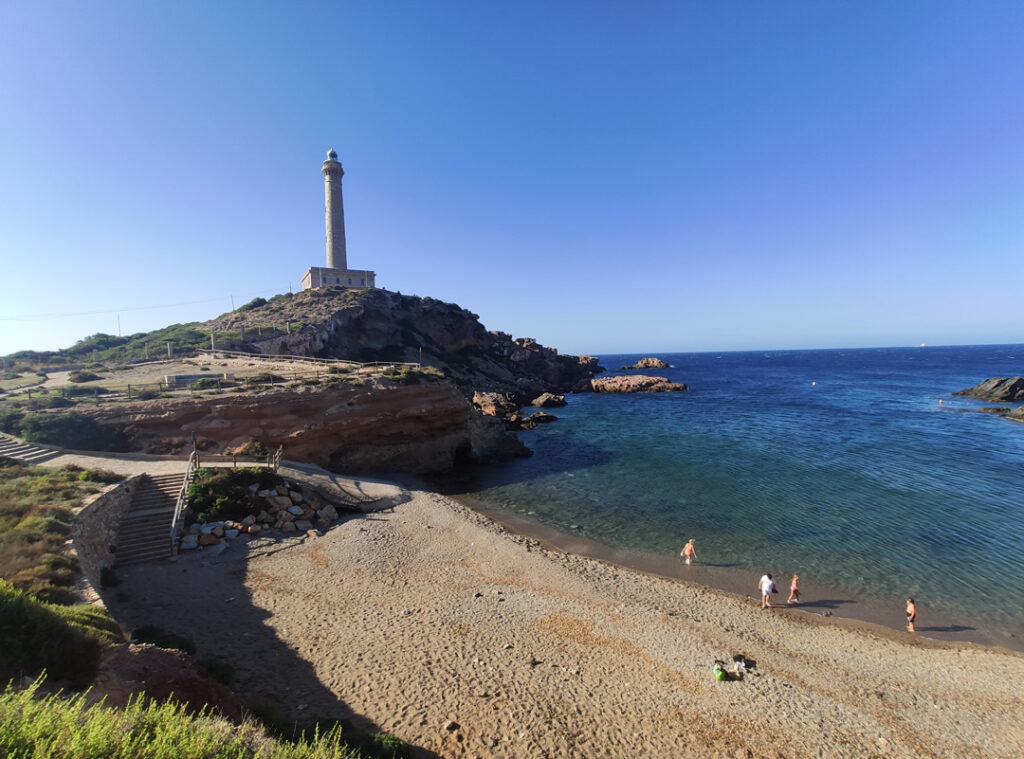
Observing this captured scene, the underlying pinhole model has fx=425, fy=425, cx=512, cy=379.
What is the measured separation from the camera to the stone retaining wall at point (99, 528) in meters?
10.6

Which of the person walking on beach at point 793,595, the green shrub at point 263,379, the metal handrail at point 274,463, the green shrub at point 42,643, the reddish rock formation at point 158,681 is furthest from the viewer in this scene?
the green shrub at point 263,379

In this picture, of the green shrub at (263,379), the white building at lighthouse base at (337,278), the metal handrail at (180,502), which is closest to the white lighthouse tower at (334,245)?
the white building at lighthouse base at (337,278)

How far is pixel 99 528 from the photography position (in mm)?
12164

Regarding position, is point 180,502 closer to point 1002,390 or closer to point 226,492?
point 226,492

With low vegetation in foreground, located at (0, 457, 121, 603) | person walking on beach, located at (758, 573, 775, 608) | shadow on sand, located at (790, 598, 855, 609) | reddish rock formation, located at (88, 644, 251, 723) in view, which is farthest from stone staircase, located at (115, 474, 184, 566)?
shadow on sand, located at (790, 598, 855, 609)

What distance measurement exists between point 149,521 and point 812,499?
27600 millimetres

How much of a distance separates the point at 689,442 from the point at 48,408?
37877 millimetres

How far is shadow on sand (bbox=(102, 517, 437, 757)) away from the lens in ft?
24.2

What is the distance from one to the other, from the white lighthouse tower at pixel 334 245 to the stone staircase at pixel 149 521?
43.6 m

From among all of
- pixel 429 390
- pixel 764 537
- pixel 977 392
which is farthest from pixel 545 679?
pixel 977 392

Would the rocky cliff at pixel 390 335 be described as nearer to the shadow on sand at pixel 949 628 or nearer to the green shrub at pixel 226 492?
the green shrub at pixel 226 492

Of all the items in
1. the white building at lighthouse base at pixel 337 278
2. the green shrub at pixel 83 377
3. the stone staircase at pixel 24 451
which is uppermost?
the white building at lighthouse base at pixel 337 278

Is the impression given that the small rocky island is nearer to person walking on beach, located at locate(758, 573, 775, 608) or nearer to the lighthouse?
person walking on beach, located at locate(758, 573, 775, 608)

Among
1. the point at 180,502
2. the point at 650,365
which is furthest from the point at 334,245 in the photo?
the point at 650,365
